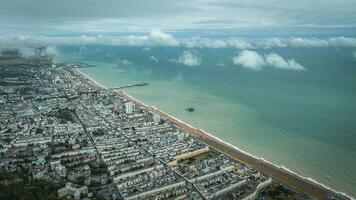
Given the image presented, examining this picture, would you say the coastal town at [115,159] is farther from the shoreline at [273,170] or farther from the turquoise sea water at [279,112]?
the turquoise sea water at [279,112]

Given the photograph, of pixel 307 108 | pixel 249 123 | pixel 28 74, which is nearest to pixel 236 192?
pixel 249 123

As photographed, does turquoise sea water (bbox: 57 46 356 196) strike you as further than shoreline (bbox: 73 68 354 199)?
Yes

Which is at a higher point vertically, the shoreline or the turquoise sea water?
the turquoise sea water

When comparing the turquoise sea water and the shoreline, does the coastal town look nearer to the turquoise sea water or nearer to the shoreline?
the shoreline

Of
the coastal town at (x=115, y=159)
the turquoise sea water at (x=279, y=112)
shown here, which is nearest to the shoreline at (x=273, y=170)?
the coastal town at (x=115, y=159)

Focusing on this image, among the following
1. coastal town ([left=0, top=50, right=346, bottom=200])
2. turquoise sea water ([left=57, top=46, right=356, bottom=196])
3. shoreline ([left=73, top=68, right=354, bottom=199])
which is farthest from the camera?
turquoise sea water ([left=57, top=46, right=356, bottom=196])

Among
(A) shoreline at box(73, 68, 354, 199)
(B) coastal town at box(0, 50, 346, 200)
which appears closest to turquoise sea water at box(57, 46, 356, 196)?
(A) shoreline at box(73, 68, 354, 199)

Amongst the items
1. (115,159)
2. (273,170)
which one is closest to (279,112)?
(273,170)
